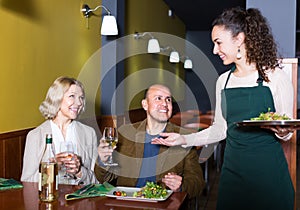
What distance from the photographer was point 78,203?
1697 millimetres

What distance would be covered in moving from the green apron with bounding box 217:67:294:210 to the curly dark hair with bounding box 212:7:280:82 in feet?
0.28

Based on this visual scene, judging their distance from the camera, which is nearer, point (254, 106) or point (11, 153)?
point (254, 106)

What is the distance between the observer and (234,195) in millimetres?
2088

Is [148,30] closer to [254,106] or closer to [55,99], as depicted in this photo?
[55,99]

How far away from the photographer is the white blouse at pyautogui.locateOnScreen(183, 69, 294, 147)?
6.42 feet

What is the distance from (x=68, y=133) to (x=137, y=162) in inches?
21.9

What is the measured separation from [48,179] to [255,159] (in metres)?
0.93

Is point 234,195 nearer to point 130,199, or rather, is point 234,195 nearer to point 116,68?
point 130,199

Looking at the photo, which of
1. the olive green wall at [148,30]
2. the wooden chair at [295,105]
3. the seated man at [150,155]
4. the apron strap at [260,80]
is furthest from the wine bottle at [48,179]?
the olive green wall at [148,30]

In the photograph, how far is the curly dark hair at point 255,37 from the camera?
1.97 meters

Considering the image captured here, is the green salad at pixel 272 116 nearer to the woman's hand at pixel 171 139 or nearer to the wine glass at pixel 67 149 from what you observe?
the woman's hand at pixel 171 139

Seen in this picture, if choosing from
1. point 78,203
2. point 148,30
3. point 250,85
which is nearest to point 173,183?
point 78,203

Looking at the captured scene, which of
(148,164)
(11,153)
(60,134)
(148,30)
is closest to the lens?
(148,164)

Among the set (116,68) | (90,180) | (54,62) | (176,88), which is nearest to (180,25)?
(176,88)
